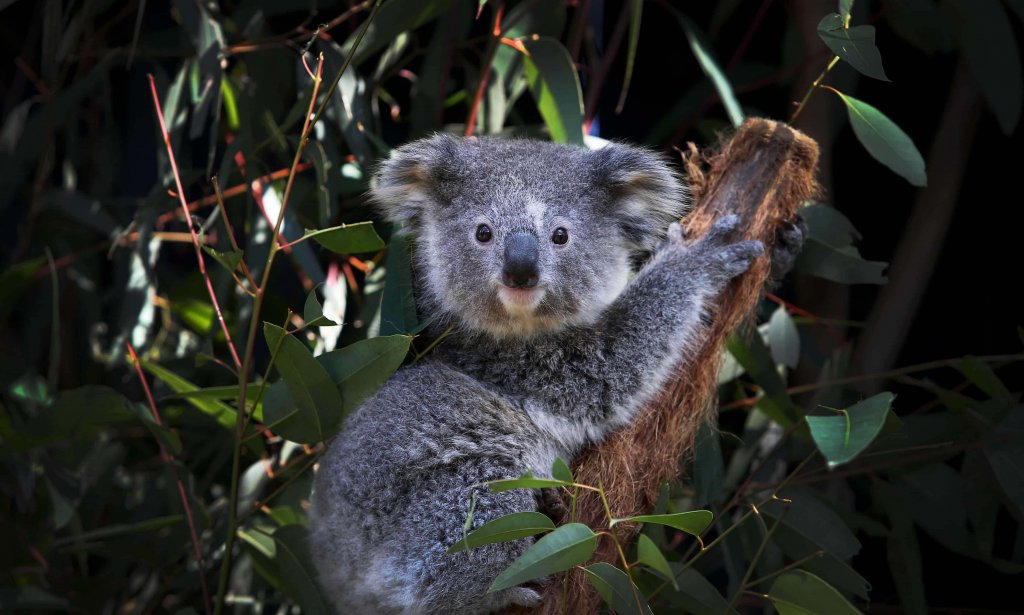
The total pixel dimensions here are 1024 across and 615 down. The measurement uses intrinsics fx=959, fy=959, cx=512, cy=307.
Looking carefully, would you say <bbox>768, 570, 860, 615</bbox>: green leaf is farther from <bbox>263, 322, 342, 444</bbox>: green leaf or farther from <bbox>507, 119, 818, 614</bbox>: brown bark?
<bbox>263, 322, 342, 444</bbox>: green leaf

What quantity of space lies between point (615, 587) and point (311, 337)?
1.08 metres

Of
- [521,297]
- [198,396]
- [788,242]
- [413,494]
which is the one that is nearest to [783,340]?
[788,242]

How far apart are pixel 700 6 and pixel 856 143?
69 cm

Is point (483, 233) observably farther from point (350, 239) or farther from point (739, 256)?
point (739, 256)

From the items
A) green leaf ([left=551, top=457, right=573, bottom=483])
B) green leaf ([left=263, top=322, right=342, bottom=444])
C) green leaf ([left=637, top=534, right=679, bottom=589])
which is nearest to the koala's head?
green leaf ([left=263, top=322, right=342, bottom=444])

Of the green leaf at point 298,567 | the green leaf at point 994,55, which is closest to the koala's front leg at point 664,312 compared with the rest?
the green leaf at point 298,567

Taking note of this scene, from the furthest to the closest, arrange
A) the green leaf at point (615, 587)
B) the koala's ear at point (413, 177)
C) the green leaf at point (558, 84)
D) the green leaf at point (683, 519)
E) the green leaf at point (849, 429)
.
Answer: the green leaf at point (558, 84), the koala's ear at point (413, 177), the green leaf at point (615, 587), the green leaf at point (683, 519), the green leaf at point (849, 429)

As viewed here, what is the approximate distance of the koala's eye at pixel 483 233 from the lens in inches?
76.9

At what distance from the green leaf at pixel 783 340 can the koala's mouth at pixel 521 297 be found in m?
0.71

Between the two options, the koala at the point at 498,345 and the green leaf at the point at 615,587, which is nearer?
the green leaf at the point at 615,587

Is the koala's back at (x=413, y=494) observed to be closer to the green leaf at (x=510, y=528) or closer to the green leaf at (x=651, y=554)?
the green leaf at (x=510, y=528)

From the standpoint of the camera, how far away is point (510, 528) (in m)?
1.51

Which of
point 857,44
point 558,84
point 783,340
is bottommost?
point 783,340

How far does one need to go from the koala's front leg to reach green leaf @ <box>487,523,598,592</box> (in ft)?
1.92
